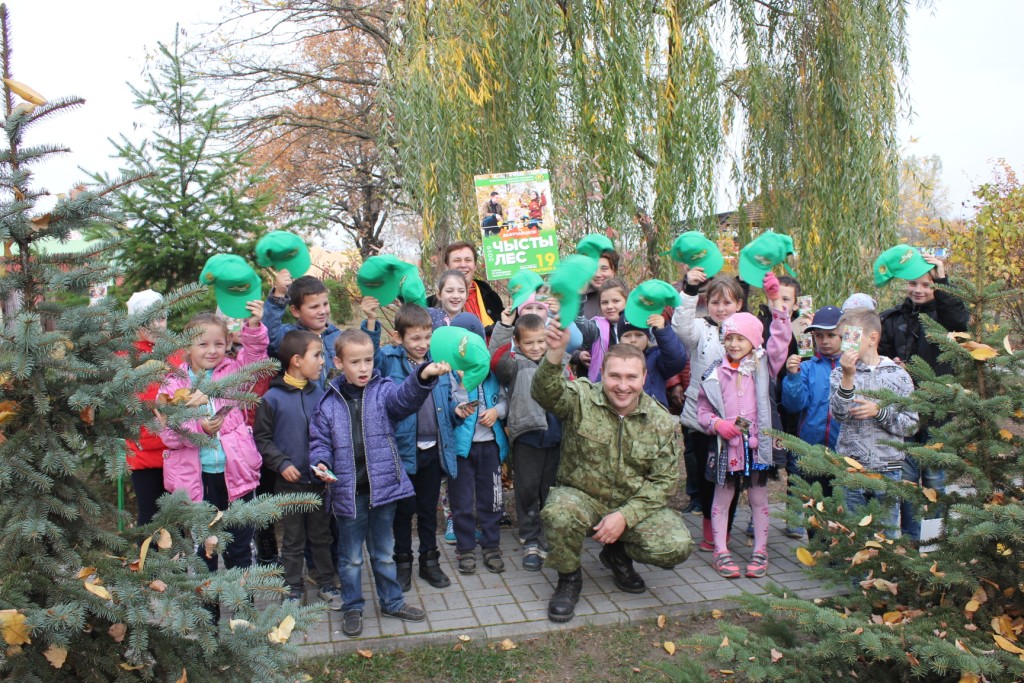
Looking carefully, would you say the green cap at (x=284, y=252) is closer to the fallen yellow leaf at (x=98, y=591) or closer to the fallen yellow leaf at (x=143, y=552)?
the fallen yellow leaf at (x=143, y=552)

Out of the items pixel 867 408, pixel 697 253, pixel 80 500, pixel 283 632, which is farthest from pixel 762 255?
pixel 80 500

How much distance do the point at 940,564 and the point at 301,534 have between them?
124 inches

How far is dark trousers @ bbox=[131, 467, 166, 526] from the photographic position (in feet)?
12.5

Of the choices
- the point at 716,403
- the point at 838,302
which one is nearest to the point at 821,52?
the point at 838,302

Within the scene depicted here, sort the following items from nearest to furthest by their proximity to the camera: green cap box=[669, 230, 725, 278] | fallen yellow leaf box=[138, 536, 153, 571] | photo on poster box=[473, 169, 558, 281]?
fallen yellow leaf box=[138, 536, 153, 571], green cap box=[669, 230, 725, 278], photo on poster box=[473, 169, 558, 281]

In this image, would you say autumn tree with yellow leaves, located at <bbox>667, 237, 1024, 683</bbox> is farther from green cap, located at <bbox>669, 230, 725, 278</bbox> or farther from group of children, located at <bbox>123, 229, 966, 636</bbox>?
green cap, located at <bbox>669, 230, 725, 278</bbox>

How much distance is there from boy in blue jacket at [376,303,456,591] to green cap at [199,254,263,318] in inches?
33.4

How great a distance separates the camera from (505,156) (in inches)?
253

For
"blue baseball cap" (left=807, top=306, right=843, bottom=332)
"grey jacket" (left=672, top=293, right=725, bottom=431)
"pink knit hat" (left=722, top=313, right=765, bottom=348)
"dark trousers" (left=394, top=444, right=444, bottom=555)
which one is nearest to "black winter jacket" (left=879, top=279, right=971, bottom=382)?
"blue baseball cap" (left=807, top=306, right=843, bottom=332)

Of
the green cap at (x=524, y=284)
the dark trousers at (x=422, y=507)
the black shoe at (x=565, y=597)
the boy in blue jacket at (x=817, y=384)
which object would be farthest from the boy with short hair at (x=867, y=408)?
the dark trousers at (x=422, y=507)

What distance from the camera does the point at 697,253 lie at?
5.19 m

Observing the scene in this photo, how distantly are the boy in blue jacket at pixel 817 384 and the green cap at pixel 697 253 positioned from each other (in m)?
0.79

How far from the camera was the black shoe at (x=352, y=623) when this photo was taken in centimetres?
388

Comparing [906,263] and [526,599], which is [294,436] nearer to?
[526,599]
